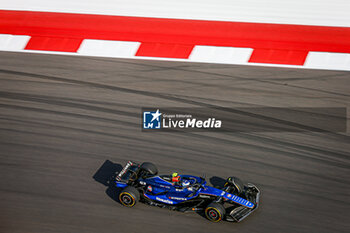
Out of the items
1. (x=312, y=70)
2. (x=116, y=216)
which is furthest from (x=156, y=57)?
(x=116, y=216)

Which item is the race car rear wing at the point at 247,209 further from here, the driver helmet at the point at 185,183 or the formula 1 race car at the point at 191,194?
the driver helmet at the point at 185,183

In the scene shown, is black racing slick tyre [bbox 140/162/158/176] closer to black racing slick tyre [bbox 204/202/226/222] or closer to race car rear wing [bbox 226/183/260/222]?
black racing slick tyre [bbox 204/202/226/222]

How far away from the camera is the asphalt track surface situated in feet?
22.9

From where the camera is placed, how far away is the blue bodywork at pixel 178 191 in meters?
6.85

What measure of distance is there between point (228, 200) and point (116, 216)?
2110 millimetres

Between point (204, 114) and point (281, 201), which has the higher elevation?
point (204, 114)

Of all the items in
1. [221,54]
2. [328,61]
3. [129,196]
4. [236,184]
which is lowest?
[129,196]

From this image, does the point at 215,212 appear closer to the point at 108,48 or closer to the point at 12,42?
the point at 108,48

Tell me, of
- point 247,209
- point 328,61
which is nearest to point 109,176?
point 247,209

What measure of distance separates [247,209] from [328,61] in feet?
19.4

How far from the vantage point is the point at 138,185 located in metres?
7.24

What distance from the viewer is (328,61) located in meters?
10.7

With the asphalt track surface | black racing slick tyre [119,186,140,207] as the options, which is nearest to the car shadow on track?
the asphalt track surface

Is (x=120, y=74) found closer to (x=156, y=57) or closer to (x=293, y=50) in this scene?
(x=156, y=57)
